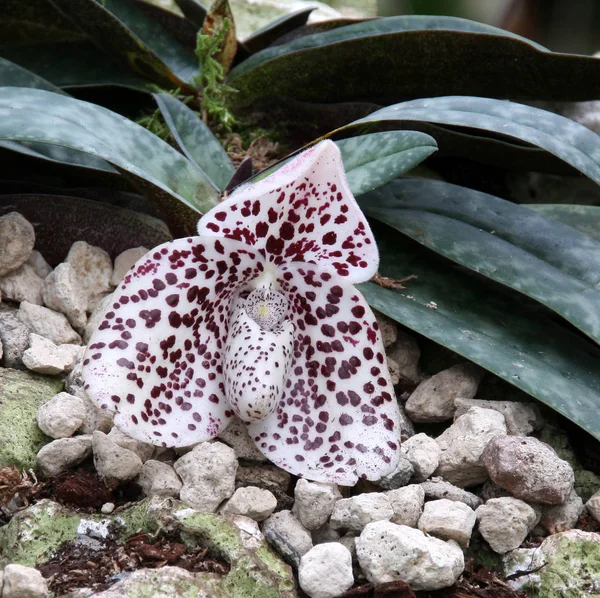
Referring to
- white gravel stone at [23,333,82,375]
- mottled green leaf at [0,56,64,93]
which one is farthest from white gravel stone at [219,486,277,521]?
mottled green leaf at [0,56,64,93]

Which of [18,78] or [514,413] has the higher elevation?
[18,78]

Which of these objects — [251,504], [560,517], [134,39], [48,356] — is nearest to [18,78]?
[134,39]

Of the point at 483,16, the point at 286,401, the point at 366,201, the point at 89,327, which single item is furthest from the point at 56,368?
the point at 483,16

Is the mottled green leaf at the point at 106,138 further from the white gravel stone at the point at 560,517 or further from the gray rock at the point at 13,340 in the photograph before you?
the white gravel stone at the point at 560,517

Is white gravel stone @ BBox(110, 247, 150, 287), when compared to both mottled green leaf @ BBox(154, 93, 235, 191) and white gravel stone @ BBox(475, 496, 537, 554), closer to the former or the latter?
mottled green leaf @ BBox(154, 93, 235, 191)

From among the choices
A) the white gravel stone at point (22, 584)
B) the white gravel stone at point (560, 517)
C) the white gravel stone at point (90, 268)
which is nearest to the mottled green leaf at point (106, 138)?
the white gravel stone at point (90, 268)

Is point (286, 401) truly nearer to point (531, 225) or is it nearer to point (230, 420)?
Result: point (230, 420)

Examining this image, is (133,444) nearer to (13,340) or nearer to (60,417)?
(60,417)
